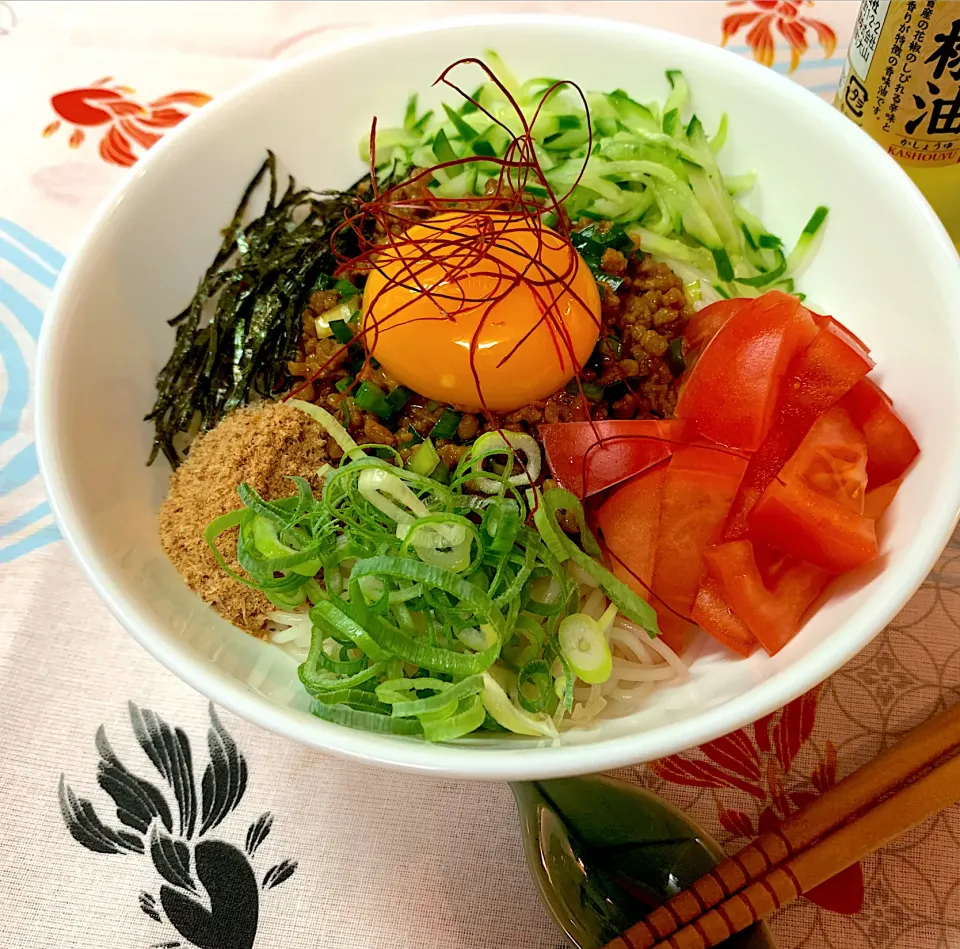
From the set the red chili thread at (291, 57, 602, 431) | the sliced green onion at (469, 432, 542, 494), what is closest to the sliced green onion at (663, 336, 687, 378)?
the red chili thread at (291, 57, 602, 431)

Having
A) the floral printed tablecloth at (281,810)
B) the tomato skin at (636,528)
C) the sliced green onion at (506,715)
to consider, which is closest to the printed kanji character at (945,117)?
the floral printed tablecloth at (281,810)

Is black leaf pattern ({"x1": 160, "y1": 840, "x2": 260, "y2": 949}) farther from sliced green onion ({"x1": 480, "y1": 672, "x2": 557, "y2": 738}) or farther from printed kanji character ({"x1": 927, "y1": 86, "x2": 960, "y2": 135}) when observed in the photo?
printed kanji character ({"x1": 927, "y1": 86, "x2": 960, "y2": 135})

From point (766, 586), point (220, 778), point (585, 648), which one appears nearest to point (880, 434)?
point (766, 586)

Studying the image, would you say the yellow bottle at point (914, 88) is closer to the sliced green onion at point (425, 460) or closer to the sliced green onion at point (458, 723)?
the sliced green onion at point (425, 460)

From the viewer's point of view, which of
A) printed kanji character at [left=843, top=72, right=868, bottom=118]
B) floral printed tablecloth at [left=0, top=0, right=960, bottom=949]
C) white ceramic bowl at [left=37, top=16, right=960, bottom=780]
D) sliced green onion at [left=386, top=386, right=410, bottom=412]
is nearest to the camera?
white ceramic bowl at [left=37, top=16, right=960, bottom=780]

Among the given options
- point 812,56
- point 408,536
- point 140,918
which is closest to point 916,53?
point 812,56

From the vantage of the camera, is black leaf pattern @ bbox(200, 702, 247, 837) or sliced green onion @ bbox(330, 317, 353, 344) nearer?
black leaf pattern @ bbox(200, 702, 247, 837)

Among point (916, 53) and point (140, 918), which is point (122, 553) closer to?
point (140, 918)
